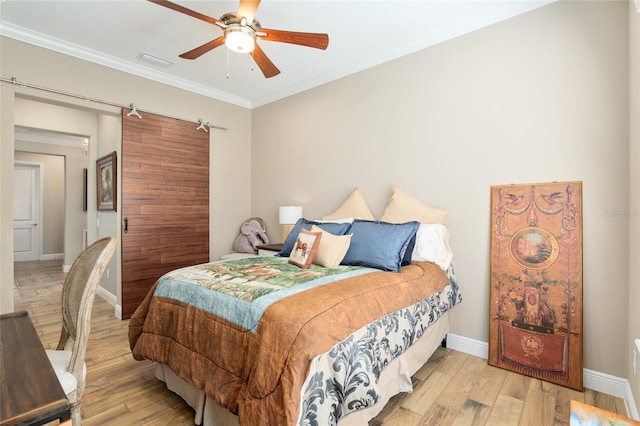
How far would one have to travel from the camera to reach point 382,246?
238cm

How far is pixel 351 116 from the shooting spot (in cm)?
353

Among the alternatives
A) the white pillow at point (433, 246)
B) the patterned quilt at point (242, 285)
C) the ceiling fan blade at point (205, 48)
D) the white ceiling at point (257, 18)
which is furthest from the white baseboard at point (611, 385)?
the ceiling fan blade at point (205, 48)

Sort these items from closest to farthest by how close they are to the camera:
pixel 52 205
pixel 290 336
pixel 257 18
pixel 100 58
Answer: pixel 290 336 → pixel 257 18 → pixel 100 58 → pixel 52 205

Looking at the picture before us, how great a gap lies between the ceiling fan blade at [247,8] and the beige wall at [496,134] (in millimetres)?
1708

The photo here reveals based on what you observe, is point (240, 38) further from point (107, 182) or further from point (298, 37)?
point (107, 182)

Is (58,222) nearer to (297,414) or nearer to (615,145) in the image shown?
(297,414)

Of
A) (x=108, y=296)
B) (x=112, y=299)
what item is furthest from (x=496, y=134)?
(x=108, y=296)

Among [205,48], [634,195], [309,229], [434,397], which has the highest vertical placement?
[205,48]

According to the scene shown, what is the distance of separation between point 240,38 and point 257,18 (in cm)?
75

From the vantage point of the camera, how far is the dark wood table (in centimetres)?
65

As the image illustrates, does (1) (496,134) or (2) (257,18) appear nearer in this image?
(1) (496,134)

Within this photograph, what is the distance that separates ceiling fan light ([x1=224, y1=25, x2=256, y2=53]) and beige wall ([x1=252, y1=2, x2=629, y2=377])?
159 cm

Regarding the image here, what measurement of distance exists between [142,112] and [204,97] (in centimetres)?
87

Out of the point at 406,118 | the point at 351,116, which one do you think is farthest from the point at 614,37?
the point at 351,116
